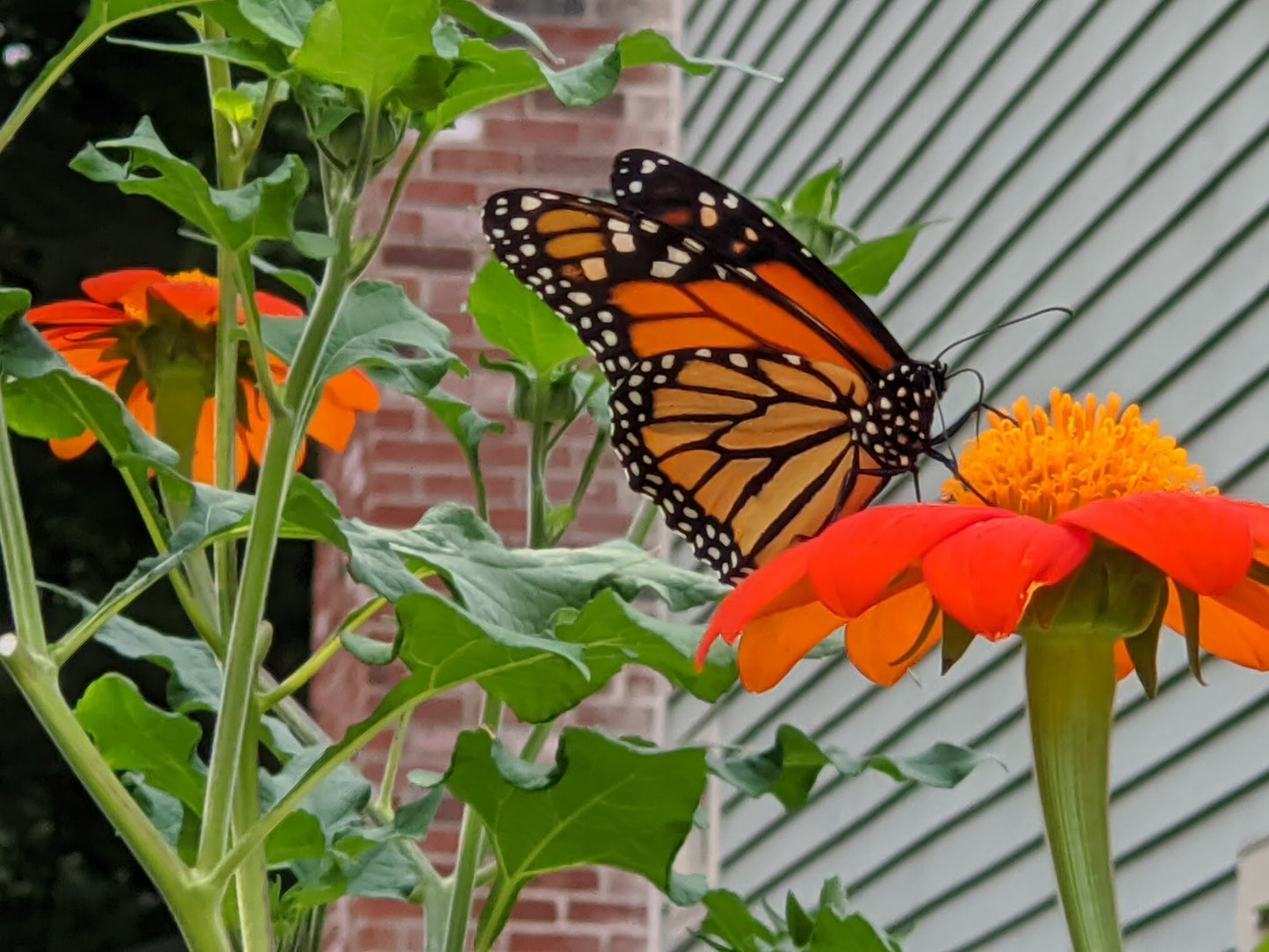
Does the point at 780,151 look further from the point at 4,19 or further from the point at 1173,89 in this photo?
the point at 4,19

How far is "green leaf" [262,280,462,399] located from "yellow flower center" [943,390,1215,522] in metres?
0.28

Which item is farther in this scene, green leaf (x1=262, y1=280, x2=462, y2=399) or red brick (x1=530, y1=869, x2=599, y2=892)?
red brick (x1=530, y1=869, x2=599, y2=892)

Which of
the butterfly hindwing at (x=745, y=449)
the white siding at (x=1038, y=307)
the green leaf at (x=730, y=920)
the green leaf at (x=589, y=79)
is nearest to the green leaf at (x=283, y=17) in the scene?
the green leaf at (x=589, y=79)

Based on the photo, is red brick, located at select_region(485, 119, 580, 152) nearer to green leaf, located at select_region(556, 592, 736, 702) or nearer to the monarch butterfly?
the monarch butterfly

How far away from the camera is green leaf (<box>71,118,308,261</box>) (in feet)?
2.83

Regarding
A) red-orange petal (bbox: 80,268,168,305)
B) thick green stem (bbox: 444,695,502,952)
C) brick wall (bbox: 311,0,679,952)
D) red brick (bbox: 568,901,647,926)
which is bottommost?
red brick (bbox: 568,901,647,926)

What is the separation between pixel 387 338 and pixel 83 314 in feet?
1.32

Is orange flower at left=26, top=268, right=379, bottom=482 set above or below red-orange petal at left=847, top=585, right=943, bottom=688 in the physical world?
below

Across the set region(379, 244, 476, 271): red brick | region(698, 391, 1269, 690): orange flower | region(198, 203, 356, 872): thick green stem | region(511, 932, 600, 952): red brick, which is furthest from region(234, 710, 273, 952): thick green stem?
A: region(379, 244, 476, 271): red brick

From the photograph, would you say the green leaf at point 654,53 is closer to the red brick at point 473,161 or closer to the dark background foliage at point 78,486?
the red brick at point 473,161

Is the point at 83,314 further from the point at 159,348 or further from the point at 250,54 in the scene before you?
the point at 250,54

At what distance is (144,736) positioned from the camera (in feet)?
3.31

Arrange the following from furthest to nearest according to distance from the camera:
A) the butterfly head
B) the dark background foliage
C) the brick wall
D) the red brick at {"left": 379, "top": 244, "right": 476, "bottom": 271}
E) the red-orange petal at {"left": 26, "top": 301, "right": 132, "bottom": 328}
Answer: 1. the dark background foliage
2. the red brick at {"left": 379, "top": 244, "right": 476, "bottom": 271}
3. the brick wall
4. the butterfly head
5. the red-orange petal at {"left": 26, "top": 301, "right": 132, "bottom": 328}

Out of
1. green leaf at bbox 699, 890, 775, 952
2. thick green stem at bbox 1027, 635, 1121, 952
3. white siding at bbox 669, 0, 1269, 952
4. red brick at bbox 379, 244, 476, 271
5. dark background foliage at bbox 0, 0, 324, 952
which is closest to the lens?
thick green stem at bbox 1027, 635, 1121, 952
